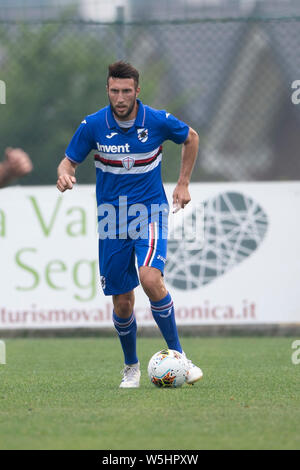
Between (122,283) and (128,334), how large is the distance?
41cm

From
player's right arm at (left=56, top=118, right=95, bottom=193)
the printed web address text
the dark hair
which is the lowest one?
the printed web address text

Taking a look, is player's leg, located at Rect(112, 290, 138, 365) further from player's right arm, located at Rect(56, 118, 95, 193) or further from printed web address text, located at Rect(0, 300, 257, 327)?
printed web address text, located at Rect(0, 300, 257, 327)

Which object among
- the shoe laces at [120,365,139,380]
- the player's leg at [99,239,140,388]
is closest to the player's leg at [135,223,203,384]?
the player's leg at [99,239,140,388]

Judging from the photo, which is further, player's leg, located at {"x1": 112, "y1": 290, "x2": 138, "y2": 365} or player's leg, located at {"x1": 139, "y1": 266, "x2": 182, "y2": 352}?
player's leg, located at {"x1": 112, "y1": 290, "x2": 138, "y2": 365}

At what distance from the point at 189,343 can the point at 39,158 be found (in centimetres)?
667

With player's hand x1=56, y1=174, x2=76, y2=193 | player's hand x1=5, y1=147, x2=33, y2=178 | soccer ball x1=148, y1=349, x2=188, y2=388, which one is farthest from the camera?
soccer ball x1=148, y1=349, x2=188, y2=388

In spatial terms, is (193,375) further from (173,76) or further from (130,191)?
(173,76)

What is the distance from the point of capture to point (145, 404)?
20.1ft

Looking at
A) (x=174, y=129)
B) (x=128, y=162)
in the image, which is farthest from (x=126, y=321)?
(x=174, y=129)

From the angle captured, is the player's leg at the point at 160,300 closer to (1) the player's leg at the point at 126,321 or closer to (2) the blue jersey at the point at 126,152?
(1) the player's leg at the point at 126,321

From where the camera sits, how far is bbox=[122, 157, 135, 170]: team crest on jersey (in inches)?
281

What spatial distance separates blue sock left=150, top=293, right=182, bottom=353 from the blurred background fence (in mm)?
5733

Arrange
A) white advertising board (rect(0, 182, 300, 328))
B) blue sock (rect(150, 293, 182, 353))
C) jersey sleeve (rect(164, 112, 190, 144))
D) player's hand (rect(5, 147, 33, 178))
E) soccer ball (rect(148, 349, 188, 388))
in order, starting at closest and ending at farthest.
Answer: player's hand (rect(5, 147, 33, 178)) → soccer ball (rect(148, 349, 188, 388)) → blue sock (rect(150, 293, 182, 353)) → jersey sleeve (rect(164, 112, 190, 144)) → white advertising board (rect(0, 182, 300, 328))
